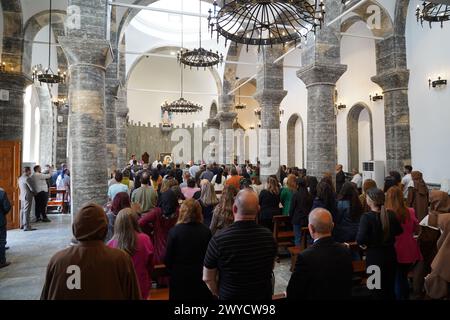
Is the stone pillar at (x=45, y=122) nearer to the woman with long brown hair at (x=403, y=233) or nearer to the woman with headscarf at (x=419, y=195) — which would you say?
the woman with headscarf at (x=419, y=195)

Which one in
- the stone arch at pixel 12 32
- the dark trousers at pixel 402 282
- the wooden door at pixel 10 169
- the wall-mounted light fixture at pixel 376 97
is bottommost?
the dark trousers at pixel 402 282

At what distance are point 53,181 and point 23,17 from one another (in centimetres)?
600

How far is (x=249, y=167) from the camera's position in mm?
14578

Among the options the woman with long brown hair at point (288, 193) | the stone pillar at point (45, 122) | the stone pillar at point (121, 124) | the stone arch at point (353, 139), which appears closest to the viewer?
the woman with long brown hair at point (288, 193)

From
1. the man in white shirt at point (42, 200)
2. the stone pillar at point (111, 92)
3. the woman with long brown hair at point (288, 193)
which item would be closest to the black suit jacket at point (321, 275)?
the woman with long brown hair at point (288, 193)

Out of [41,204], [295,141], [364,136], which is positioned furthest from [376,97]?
[41,204]

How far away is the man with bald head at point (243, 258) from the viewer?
2.13 m

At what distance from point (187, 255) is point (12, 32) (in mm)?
10451

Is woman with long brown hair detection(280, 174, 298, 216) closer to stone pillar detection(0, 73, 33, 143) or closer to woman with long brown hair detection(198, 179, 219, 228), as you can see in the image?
woman with long brown hair detection(198, 179, 219, 228)

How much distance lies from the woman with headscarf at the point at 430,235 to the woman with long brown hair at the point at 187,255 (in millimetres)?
2615

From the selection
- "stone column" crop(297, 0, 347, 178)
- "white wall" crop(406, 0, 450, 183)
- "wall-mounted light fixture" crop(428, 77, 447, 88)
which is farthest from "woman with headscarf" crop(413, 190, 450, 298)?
"wall-mounted light fixture" crop(428, 77, 447, 88)

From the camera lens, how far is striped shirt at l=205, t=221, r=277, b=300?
6.99 ft

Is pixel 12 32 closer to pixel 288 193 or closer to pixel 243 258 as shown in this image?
pixel 288 193

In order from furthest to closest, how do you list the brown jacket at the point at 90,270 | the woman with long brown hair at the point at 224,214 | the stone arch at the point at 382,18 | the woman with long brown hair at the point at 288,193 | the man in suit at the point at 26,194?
1. the stone arch at the point at 382,18
2. the man in suit at the point at 26,194
3. the woman with long brown hair at the point at 288,193
4. the woman with long brown hair at the point at 224,214
5. the brown jacket at the point at 90,270
